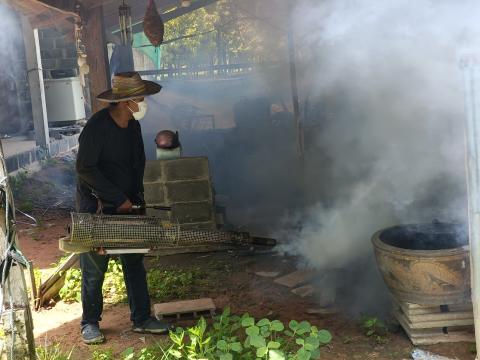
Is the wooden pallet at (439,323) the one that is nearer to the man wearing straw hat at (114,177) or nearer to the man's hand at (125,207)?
the man wearing straw hat at (114,177)

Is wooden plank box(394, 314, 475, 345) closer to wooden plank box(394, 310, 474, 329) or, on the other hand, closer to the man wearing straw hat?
wooden plank box(394, 310, 474, 329)

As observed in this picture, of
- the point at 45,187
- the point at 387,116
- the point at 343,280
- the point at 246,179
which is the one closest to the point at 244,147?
the point at 246,179

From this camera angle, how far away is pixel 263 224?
9312 mm

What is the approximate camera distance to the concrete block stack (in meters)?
8.31

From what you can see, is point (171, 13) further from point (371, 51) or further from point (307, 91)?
point (371, 51)

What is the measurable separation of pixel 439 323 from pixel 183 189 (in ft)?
14.3

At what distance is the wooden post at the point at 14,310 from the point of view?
3.90 m

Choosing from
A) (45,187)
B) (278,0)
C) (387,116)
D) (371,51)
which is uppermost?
(278,0)

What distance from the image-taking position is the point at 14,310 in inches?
155

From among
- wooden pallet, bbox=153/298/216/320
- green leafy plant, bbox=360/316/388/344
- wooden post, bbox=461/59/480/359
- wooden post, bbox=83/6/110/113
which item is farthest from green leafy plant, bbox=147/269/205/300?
wooden post, bbox=461/59/480/359

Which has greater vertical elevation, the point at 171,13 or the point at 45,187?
the point at 171,13

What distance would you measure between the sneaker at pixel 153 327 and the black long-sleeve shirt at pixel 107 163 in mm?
1141

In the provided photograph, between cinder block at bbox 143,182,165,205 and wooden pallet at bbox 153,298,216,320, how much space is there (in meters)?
2.57

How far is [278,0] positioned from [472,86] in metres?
8.65
